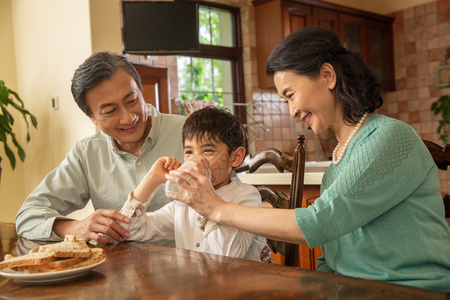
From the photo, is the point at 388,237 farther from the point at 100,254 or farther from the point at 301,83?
the point at 100,254

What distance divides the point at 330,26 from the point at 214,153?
4.50 meters

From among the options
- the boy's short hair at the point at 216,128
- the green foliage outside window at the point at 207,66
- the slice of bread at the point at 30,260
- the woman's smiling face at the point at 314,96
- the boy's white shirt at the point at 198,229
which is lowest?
the boy's white shirt at the point at 198,229

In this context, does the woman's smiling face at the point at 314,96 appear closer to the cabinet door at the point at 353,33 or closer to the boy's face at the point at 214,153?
the boy's face at the point at 214,153

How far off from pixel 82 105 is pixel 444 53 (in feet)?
17.3

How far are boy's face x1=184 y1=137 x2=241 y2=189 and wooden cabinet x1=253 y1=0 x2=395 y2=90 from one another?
12.4 feet

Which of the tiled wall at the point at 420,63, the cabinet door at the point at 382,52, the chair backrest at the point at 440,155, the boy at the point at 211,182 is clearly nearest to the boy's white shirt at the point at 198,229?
the boy at the point at 211,182

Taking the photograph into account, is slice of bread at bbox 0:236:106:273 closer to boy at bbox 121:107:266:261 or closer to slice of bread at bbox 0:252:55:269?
slice of bread at bbox 0:252:55:269

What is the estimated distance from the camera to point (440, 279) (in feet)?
3.46

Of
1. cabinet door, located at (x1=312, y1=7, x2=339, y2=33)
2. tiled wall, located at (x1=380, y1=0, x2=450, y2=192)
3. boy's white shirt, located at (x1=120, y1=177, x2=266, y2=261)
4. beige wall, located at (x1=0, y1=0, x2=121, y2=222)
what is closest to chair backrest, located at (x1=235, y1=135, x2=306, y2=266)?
boy's white shirt, located at (x1=120, y1=177, x2=266, y2=261)

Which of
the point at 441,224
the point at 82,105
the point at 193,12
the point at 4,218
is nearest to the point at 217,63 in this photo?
the point at 193,12

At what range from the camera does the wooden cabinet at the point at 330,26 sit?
5129 millimetres

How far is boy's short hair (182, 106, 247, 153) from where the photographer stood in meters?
1.36

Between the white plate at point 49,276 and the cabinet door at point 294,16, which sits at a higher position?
the cabinet door at point 294,16


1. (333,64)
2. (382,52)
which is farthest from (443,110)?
(333,64)
